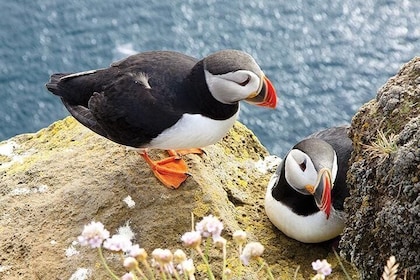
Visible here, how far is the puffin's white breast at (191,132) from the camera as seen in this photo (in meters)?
3.76

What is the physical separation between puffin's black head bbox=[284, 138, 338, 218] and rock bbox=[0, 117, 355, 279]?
284mm

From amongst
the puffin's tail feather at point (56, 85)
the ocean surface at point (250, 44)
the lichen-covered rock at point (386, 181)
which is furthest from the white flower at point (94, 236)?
the ocean surface at point (250, 44)

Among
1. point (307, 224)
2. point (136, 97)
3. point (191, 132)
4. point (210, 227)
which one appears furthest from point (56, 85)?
point (210, 227)

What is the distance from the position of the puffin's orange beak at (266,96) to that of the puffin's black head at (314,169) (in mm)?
269

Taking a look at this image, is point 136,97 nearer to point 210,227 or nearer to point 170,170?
point 170,170

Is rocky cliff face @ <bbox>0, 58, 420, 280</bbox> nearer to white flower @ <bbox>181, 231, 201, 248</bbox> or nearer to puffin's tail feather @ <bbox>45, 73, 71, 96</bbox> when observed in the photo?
puffin's tail feather @ <bbox>45, 73, 71, 96</bbox>

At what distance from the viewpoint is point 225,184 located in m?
4.06

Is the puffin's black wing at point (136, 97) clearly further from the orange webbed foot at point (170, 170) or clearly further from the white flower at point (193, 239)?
the white flower at point (193, 239)

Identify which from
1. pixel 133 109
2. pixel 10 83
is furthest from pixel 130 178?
pixel 10 83

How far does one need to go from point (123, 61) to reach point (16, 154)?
0.98 meters

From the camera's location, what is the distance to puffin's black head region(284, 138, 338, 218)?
3.59 m

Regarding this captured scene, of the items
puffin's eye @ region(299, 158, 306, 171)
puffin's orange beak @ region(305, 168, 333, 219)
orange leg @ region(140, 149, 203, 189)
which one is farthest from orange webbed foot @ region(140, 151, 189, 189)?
puffin's orange beak @ region(305, 168, 333, 219)

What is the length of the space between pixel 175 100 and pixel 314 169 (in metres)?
0.73

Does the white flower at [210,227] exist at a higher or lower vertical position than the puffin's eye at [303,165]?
higher
